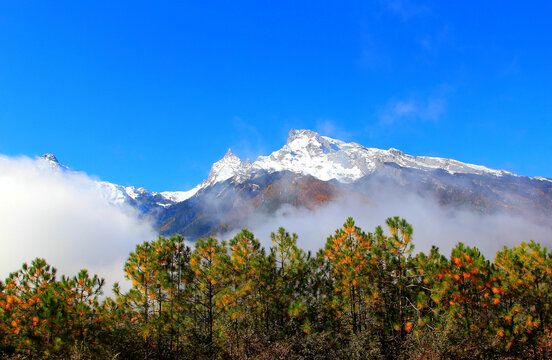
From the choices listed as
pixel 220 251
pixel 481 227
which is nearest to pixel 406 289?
pixel 220 251

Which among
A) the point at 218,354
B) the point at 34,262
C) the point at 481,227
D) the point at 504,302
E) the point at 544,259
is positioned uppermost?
the point at 481,227

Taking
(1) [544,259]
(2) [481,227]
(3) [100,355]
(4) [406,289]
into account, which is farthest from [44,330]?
(2) [481,227]

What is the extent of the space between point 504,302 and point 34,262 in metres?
23.6

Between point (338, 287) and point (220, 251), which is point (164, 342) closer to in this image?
point (220, 251)

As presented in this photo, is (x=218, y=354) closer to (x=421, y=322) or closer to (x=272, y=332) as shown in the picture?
(x=272, y=332)

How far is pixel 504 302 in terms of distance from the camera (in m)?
16.7

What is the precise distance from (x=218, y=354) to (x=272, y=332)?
321 centimetres

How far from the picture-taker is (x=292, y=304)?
21.2m

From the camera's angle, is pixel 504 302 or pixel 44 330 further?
pixel 504 302

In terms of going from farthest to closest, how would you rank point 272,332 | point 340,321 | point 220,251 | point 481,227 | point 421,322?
point 481,227, point 340,321, point 220,251, point 272,332, point 421,322

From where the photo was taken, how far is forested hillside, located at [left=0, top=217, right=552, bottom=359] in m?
14.4

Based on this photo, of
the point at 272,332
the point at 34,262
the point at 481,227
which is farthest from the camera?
the point at 481,227

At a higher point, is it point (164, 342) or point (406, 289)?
point (406, 289)

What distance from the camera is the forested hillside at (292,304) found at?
14.4 metres
